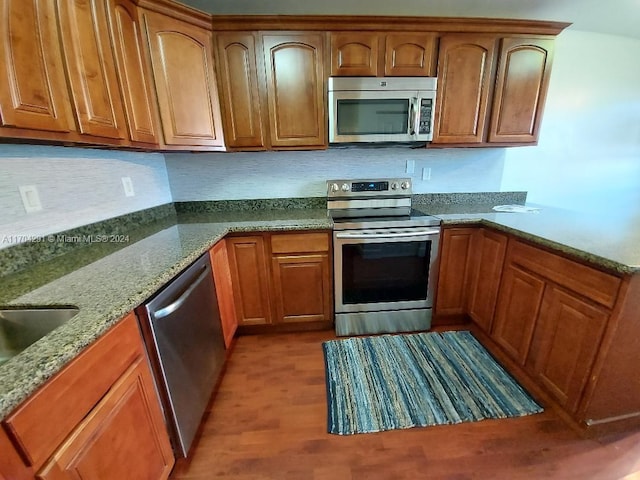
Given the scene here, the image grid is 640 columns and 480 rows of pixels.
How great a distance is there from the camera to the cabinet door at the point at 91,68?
1075 millimetres

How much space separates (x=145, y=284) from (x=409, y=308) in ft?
5.86

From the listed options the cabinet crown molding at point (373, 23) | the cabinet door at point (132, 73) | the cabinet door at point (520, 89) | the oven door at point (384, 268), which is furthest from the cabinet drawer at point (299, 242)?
the cabinet door at point (520, 89)

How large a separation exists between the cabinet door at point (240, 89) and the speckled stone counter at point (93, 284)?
0.65 meters

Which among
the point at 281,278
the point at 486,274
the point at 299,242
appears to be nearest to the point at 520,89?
the point at 486,274

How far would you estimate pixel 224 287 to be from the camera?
1.84 meters

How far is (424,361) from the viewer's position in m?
1.83

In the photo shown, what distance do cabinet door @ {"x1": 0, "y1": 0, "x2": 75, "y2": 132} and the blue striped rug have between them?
1813mm

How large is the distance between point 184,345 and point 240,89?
65.5 inches

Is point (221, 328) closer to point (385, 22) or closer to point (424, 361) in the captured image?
point (424, 361)

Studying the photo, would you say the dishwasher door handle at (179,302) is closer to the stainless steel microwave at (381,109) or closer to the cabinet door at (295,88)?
the cabinet door at (295,88)

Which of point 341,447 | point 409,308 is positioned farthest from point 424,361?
point 341,447

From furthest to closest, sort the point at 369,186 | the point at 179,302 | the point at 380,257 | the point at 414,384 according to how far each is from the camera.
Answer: the point at 369,186
the point at 380,257
the point at 414,384
the point at 179,302

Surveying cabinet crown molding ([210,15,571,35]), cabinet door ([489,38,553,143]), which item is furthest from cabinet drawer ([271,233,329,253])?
cabinet door ([489,38,553,143])

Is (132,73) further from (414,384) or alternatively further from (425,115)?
(414,384)
